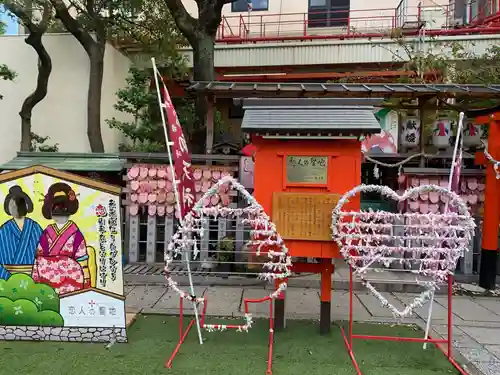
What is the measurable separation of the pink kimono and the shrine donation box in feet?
7.65

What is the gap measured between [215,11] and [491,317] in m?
7.96

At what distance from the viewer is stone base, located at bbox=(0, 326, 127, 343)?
4.88 metres

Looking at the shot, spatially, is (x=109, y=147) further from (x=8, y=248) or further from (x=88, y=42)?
(x=8, y=248)

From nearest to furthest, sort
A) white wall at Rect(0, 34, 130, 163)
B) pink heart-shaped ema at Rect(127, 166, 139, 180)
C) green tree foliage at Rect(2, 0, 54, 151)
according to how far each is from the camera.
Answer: pink heart-shaped ema at Rect(127, 166, 139, 180) → green tree foliage at Rect(2, 0, 54, 151) → white wall at Rect(0, 34, 130, 163)

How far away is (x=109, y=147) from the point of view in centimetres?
1283

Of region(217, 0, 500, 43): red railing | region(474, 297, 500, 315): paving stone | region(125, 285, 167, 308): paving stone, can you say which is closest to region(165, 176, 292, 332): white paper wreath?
region(125, 285, 167, 308): paving stone

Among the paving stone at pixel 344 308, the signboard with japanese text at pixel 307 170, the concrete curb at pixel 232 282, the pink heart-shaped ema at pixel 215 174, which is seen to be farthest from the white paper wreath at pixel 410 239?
the pink heart-shaped ema at pixel 215 174

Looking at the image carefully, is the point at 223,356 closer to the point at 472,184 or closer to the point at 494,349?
the point at 494,349

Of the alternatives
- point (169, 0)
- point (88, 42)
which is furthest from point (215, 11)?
point (88, 42)

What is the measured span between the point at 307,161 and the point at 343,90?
3.14 metres

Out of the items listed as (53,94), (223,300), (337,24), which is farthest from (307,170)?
(337,24)

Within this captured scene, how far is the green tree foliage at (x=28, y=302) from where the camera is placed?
191 inches

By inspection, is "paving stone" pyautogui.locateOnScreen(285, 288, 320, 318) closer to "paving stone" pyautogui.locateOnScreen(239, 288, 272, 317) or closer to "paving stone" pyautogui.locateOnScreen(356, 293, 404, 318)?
"paving stone" pyautogui.locateOnScreen(239, 288, 272, 317)

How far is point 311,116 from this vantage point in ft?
16.3
